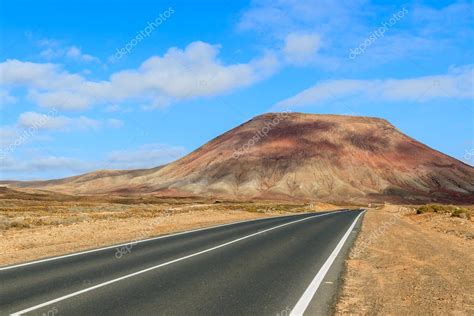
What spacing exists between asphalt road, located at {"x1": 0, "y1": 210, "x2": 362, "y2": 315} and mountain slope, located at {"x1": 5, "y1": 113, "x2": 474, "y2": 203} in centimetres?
12092

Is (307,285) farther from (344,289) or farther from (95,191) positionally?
(95,191)

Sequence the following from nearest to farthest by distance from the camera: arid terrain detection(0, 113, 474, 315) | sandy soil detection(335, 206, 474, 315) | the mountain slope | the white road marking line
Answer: the white road marking line → sandy soil detection(335, 206, 474, 315) → arid terrain detection(0, 113, 474, 315) → the mountain slope

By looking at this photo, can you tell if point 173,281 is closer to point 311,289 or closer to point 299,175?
point 311,289

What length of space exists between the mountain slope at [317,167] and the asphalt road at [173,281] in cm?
12092

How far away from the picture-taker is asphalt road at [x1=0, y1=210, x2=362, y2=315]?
7.97 metres

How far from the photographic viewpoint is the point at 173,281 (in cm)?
1036

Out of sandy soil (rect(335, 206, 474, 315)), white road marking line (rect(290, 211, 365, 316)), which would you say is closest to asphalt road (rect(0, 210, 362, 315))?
white road marking line (rect(290, 211, 365, 316))

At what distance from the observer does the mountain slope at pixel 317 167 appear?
142 meters

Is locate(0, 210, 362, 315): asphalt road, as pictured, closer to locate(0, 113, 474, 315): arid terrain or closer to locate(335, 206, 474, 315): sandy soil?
locate(335, 206, 474, 315): sandy soil

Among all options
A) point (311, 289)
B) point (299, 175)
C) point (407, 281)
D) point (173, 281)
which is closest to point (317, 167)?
point (299, 175)

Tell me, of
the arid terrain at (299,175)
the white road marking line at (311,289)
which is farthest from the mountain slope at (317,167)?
the white road marking line at (311,289)

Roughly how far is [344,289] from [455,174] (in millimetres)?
166103

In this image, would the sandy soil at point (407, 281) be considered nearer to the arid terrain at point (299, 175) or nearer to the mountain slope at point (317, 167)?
the arid terrain at point (299, 175)

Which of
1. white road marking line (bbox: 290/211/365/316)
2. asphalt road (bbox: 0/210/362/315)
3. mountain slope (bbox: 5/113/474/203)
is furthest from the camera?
mountain slope (bbox: 5/113/474/203)
